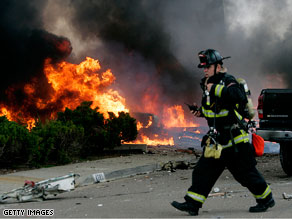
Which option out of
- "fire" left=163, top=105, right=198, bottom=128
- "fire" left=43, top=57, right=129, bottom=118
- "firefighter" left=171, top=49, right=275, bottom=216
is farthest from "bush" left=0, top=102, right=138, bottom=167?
"fire" left=163, top=105, right=198, bottom=128

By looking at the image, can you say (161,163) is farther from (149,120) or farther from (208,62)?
(149,120)

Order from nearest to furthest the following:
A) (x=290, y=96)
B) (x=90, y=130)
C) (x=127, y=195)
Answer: (x=127, y=195)
(x=290, y=96)
(x=90, y=130)

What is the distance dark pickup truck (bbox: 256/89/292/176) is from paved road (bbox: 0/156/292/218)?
842 millimetres

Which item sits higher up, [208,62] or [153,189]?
[208,62]

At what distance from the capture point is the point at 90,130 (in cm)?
1353

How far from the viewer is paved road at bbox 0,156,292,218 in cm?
520

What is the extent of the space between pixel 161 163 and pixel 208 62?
223 inches

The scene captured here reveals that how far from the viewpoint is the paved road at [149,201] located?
Answer: 17.0ft

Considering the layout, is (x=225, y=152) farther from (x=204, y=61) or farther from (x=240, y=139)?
(x=204, y=61)

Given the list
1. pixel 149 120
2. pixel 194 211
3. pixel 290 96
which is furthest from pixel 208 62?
pixel 149 120

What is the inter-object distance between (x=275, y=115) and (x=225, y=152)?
11.3 ft

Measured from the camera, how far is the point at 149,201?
20.3 ft

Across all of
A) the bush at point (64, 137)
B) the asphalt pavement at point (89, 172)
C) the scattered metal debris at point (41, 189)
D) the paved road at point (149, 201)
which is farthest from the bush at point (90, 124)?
the scattered metal debris at point (41, 189)

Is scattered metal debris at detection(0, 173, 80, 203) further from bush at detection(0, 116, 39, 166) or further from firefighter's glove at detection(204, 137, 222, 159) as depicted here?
bush at detection(0, 116, 39, 166)
